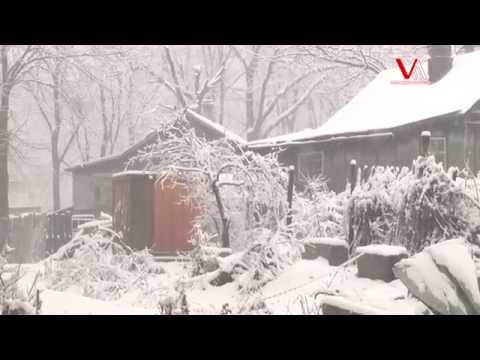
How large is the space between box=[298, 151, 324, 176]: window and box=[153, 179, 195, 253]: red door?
6.27 meters

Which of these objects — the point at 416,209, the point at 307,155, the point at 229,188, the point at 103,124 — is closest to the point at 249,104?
the point at 307,155

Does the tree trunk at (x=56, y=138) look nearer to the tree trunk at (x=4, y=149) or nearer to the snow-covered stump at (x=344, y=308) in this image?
the tree trunk at (x=4, y=149)

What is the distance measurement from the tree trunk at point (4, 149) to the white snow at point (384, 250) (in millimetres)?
5192

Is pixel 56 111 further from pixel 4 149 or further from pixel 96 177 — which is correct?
pixel 4 149

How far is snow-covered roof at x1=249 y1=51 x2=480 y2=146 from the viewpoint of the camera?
37.6 ft

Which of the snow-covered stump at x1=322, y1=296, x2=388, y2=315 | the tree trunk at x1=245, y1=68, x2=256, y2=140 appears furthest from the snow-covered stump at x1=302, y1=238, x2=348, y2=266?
the tree trunk at x1=245, y1=68, x2=256, y2=140

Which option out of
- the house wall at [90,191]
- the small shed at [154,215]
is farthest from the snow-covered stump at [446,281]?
the house wall at [90,191]

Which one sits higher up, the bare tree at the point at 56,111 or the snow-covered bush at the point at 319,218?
the bare tree at the point at 56,111

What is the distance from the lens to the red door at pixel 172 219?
28.6 feet

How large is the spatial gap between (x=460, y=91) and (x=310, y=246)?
626cm

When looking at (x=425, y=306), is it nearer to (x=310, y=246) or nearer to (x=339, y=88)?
(x=310, y=246)

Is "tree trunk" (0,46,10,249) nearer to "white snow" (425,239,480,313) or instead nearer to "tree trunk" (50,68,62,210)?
"tree trunk" (50,68,62,210)

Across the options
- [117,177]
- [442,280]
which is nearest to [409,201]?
[442,280]
